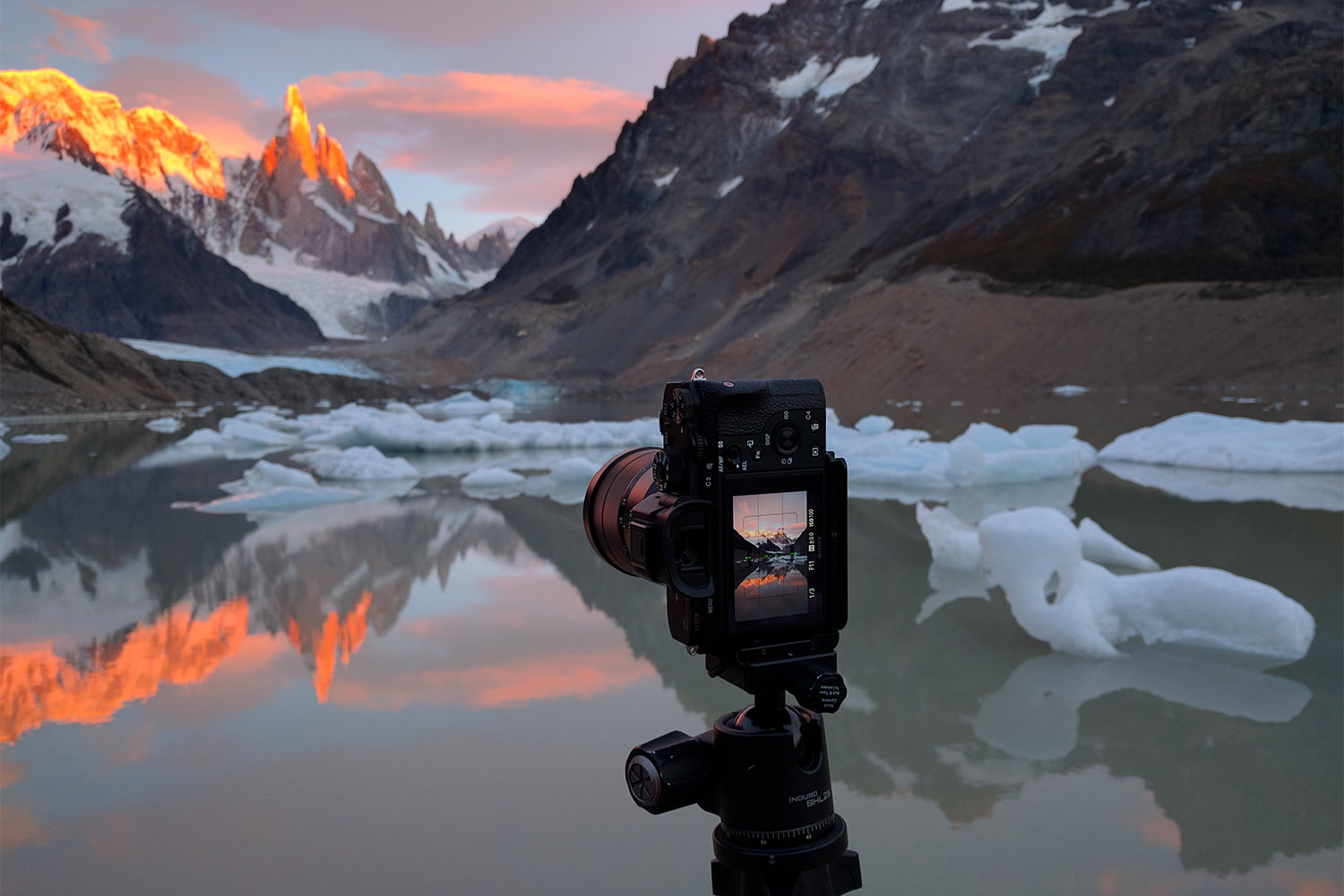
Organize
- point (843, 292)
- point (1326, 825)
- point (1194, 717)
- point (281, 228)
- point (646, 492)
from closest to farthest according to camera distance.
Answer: point (646, 492)
point (1326, 825)
point (1194, 717)
point (843, 292)
point (281, 228)

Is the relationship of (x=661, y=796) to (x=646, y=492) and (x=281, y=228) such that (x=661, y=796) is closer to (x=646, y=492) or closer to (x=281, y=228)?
(x=646, y=492)

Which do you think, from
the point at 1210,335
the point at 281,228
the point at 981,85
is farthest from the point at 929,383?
the point at 281,228

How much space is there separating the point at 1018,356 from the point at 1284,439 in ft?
86.6

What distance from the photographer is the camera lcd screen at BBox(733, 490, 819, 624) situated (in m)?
1.91

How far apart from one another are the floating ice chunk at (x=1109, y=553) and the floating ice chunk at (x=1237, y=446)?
19.4 ft

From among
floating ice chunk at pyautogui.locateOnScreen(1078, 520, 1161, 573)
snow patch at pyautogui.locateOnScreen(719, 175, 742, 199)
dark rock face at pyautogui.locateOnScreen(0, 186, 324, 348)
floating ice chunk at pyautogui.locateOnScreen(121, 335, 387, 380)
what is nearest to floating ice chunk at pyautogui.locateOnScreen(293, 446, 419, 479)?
floating ice chunk at pyautogui.locateOnScreen(1078, 520, 1161, 573)

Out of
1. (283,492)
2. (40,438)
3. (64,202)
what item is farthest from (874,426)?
(64,202)

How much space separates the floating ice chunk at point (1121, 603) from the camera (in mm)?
4324

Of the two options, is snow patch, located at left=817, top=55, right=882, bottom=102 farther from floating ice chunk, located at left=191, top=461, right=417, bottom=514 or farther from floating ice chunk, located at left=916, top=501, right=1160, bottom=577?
floating ice chunk, located at left=916, top=501, right=1160, bottom=577

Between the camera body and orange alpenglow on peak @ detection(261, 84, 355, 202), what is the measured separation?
164m

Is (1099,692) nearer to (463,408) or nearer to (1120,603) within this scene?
(1120,603)

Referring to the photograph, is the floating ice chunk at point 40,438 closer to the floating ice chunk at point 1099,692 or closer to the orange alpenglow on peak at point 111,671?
the orange alpenglow on peak at point 111,671

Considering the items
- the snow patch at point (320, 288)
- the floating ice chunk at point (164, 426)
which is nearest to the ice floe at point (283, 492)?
the floating ice chunk at point (164, 426)

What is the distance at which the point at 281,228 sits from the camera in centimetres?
14925
